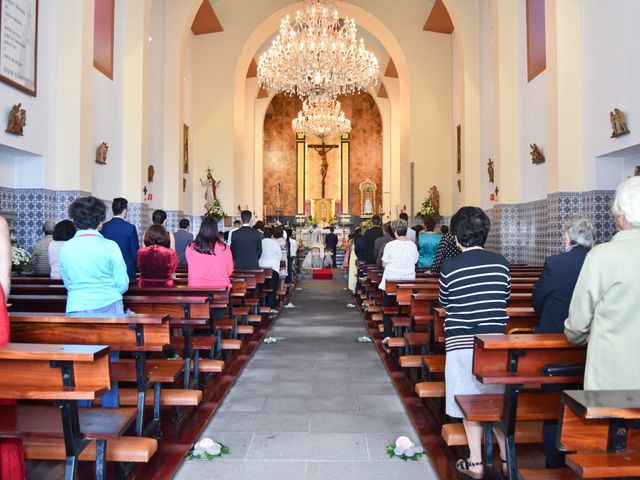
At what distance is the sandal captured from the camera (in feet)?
10.1

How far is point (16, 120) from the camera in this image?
702 cm

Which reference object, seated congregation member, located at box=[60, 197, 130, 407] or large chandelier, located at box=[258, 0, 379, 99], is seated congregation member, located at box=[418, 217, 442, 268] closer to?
seated congregation member, located at box=[60, 197, 130, 407]

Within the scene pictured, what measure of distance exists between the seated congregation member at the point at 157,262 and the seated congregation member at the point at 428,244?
12.9 ft

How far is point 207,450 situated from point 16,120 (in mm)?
5424

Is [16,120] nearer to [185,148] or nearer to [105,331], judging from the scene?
[105,331]

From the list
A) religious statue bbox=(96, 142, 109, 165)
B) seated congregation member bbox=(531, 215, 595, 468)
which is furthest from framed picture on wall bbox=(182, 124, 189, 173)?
seated congregation member bbox=(531, 215, 595, 468)

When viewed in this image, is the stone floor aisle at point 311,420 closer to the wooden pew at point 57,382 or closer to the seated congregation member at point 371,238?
the wooden pew at point 57,382

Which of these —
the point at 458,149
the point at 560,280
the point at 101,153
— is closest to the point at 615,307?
the point at 560,280

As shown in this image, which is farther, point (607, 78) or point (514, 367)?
point (607, 78)

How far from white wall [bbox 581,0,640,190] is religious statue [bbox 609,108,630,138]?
0.07 meters

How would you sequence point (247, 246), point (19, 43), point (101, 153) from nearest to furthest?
point (19, 43)
point (247, 246)
point (101, 153)

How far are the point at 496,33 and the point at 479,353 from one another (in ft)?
29.2

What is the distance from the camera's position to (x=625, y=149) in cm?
673

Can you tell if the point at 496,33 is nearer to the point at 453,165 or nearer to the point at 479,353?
the point at 453,165
